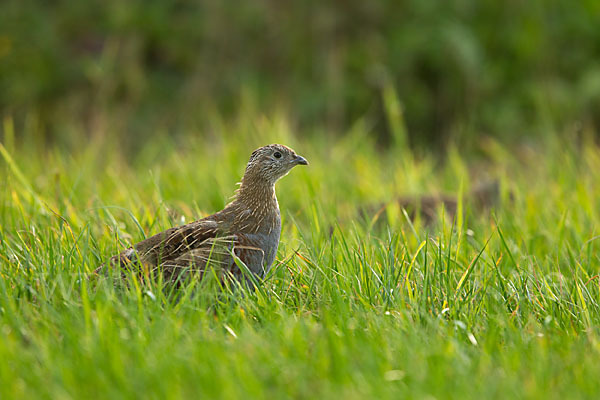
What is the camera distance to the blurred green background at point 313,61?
460 inches

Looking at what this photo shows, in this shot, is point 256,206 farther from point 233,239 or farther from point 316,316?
Answer: point 316,316

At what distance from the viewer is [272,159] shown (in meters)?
4.60

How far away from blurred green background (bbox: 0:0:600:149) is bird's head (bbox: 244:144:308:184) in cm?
639

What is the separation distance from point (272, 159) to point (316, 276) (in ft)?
2.93

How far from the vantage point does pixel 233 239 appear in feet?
13.8

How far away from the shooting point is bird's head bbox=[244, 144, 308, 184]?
457 cm

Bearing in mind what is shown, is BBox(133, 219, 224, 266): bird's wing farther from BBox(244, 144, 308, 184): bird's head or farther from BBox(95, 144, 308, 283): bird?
BBox(244, 144, 308, 184): bird's head

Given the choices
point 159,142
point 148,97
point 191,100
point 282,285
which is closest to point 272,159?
point 282,285

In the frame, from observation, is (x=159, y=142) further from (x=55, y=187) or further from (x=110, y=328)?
(x=110, y=328)

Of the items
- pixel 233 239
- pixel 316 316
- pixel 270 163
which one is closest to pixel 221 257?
pixel 233 239

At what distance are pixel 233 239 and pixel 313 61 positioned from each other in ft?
30.1

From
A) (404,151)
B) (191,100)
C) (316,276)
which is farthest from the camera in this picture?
(191,100)

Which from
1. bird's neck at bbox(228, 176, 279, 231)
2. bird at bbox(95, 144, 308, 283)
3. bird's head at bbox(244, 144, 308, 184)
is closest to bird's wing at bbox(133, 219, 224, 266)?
bird at bbox(95, 144, 308, 283)

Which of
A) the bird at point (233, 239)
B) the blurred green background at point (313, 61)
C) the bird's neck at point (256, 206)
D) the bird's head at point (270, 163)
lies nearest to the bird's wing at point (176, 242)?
the bird at point (233, 239)
